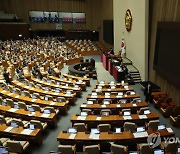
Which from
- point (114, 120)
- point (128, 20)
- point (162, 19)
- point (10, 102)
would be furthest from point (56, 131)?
point (128, 20)

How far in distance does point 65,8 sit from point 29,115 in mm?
32758

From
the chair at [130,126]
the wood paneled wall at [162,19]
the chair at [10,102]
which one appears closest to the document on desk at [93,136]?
the chair at [130,126]

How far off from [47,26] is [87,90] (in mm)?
26086

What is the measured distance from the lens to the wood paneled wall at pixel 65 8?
38.1 metres

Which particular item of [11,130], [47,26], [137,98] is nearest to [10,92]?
[11,130]

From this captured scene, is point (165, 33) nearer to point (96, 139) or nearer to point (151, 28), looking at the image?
point (151, 28)

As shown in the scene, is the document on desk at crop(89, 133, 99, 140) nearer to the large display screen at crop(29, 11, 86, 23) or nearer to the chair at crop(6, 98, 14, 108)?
the chair at crop(6, 98, 14, 108)

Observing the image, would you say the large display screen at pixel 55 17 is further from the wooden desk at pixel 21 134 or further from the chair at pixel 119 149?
the chair at pixel 119 149

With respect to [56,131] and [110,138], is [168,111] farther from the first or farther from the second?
[56,131]

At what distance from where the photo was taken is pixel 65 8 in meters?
40.2

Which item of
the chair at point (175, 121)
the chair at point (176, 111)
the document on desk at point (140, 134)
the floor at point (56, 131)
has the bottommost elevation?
the floor at point (56, 131)

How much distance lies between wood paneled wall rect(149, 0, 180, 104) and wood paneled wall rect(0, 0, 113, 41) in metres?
19.8

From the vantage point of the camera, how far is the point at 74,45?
34281 millimetres

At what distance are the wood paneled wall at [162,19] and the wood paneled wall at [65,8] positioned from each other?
64.9ft
